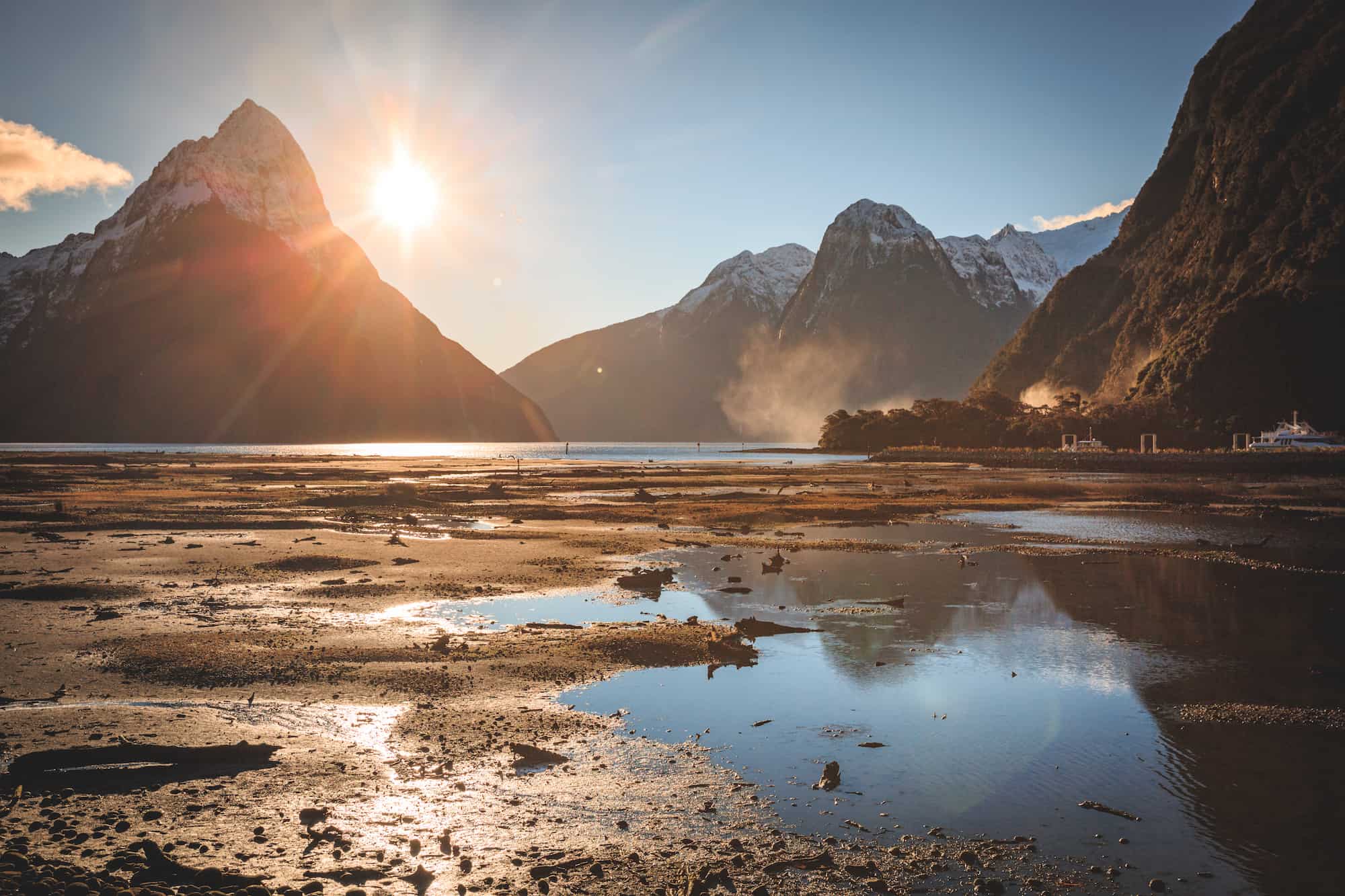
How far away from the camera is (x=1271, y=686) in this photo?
15.2 meters

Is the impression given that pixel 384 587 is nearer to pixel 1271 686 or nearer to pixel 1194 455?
pixel 1271 686

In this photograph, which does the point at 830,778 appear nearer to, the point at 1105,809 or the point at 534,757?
the point at 1105,809

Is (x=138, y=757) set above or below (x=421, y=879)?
above

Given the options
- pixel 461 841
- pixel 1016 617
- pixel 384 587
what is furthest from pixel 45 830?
pixel 1016 617

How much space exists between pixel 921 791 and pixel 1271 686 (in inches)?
362

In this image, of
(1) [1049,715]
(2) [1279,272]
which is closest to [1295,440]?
(2) [1279,272]

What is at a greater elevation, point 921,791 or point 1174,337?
point 1174,337

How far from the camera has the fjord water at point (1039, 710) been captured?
956 cm

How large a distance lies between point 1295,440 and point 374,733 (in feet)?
580

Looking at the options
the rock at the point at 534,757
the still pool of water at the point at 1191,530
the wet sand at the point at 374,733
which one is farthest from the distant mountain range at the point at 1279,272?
the rock at the point at 534,757

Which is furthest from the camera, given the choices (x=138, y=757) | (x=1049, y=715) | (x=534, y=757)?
(x=1049, y=715)

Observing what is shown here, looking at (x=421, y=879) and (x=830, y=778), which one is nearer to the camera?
(x=421, y=879)

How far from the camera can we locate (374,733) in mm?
12539

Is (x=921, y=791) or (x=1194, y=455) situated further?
(x=1194, y=455)
